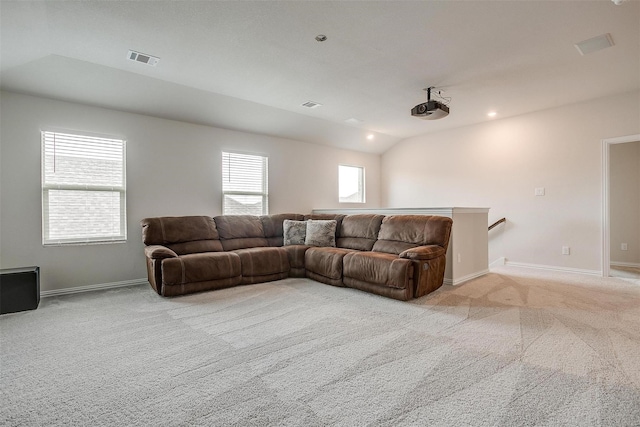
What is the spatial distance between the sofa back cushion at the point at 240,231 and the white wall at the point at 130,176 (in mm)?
475

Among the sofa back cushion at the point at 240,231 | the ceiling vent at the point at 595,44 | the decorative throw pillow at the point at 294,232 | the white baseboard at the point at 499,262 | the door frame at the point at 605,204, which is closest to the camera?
the ceiling vent at the point at 595,44

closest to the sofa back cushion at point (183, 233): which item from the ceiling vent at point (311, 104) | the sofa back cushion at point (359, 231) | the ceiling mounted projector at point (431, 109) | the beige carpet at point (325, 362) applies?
the beige carpet at point (325, 362)

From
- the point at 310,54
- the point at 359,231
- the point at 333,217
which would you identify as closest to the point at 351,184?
the point at 333,217

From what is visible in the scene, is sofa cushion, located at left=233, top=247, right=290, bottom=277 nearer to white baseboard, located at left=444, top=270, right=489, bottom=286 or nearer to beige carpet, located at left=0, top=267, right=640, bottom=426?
beige carpet, located at left=0, top=267, right=640, bottom=426

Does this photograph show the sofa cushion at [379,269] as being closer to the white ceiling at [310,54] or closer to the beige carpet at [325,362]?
the beige carpet at [325,362]

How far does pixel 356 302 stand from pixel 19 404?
2.70m

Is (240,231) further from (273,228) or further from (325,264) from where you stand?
(325,264)

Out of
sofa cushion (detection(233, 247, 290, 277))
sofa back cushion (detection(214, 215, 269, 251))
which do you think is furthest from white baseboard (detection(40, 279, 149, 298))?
sofa cushion (detection(233, 247, 290, 277))

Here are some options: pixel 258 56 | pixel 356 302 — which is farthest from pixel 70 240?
pixel 356 302

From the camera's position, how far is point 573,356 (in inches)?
85.4

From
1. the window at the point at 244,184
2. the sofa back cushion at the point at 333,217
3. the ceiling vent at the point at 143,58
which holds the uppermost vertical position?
the ceiling vent at the point at 143,58

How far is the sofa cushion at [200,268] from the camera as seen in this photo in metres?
3.72

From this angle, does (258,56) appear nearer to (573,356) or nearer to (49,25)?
(49,25)

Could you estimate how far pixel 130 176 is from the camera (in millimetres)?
4516
